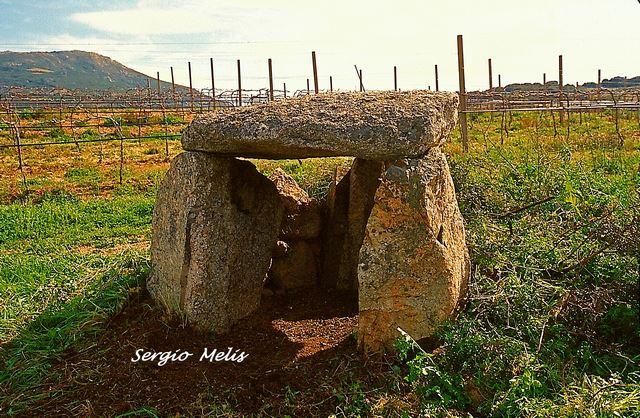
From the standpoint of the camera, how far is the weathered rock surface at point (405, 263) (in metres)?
4.79

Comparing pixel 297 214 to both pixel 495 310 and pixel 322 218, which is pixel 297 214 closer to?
pixel 322 218

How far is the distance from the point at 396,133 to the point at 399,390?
5.85 ft

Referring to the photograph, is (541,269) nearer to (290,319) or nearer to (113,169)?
(290,319)

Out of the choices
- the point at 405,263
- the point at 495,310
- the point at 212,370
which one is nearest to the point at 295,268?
the point at 212,370

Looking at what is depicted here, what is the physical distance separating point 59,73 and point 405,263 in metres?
179

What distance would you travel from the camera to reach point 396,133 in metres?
4.84

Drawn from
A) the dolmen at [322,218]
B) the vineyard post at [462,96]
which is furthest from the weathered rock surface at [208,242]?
the vineyard post at [462,96]

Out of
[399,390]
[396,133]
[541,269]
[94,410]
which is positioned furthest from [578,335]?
[94,410]

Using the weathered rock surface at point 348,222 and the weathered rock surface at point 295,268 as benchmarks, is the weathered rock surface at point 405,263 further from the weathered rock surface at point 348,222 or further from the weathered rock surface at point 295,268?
the weathered rock surface at point 295,268

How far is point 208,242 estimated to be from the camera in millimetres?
5492

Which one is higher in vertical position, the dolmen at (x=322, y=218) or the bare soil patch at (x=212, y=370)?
the dolmen at (x=322, y=218)

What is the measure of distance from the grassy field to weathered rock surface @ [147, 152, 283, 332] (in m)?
0.67

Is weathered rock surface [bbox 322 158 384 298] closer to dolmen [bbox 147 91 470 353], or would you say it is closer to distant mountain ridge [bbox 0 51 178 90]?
dolmen [bbox 147 91 470 353]

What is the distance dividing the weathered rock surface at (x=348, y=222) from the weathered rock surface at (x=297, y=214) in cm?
15
